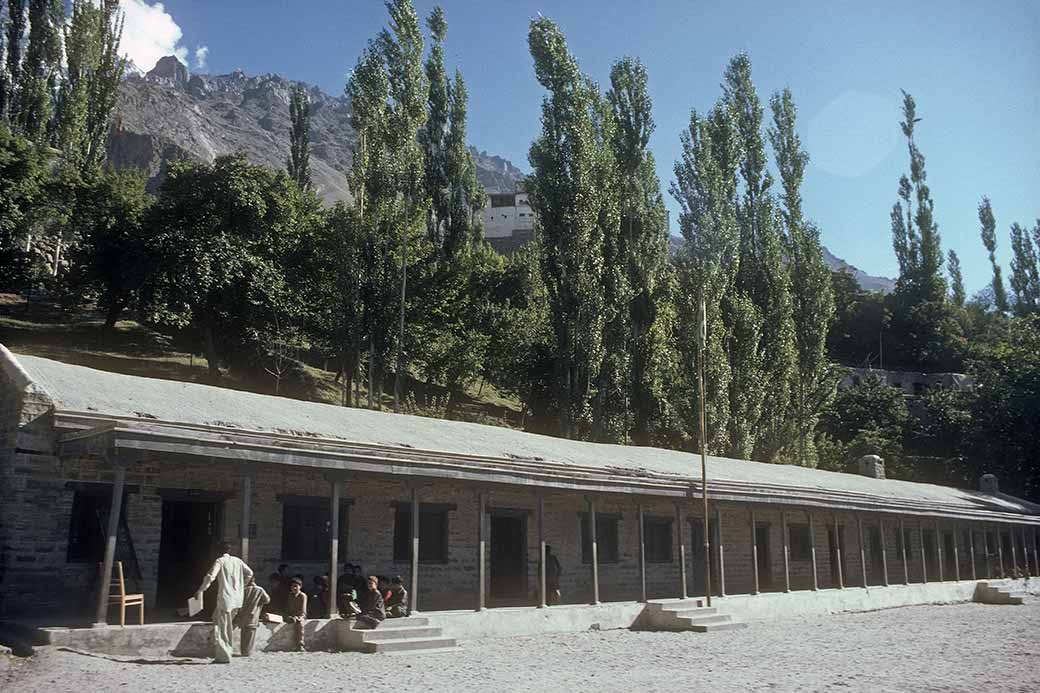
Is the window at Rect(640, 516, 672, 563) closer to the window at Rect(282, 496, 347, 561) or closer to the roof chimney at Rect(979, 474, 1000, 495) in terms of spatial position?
the window at Rect(282, 496, 347, 561)

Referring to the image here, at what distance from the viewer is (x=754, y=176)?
3600 centimetres

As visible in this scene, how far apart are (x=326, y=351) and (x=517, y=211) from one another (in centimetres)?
6661

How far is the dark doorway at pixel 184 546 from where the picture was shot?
13328 mm

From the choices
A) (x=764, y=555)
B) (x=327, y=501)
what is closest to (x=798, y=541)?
(x=764, y=555)

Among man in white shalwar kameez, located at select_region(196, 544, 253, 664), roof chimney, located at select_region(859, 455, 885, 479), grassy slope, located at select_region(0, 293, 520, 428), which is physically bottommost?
man in white shalwar kameez, located at select_region(196, 544, 253, 664)

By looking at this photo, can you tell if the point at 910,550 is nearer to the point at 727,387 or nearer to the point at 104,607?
the point at 727,387

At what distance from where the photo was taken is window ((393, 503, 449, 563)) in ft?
52.8

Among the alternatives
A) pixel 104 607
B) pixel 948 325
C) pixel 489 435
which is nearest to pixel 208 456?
pixel 104 607

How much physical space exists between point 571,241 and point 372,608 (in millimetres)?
18933

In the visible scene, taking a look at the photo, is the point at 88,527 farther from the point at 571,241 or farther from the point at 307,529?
the point at 571,241

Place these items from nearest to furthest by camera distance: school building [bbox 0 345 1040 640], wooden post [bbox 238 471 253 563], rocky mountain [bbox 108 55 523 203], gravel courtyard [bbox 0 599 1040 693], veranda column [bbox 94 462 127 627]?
1. gravel courtyard [bbox 0 599 1040 693]
2. veranda column [bbox 94 462 127 627]
3. wooden post [bbox 238 471 253 563]
4. school building [bbox 0 345 1040 640]
5. rocky mountain [bbox 108 55 523 203]

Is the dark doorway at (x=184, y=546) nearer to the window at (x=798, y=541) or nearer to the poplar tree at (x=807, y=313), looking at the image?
the window at (x=798, y=541)

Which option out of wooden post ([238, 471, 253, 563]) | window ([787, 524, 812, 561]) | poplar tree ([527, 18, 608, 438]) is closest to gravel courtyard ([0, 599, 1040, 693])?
wooden post ([238, 471, 253, 563])

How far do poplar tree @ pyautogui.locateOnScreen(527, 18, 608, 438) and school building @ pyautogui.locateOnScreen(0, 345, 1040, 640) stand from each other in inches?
234
